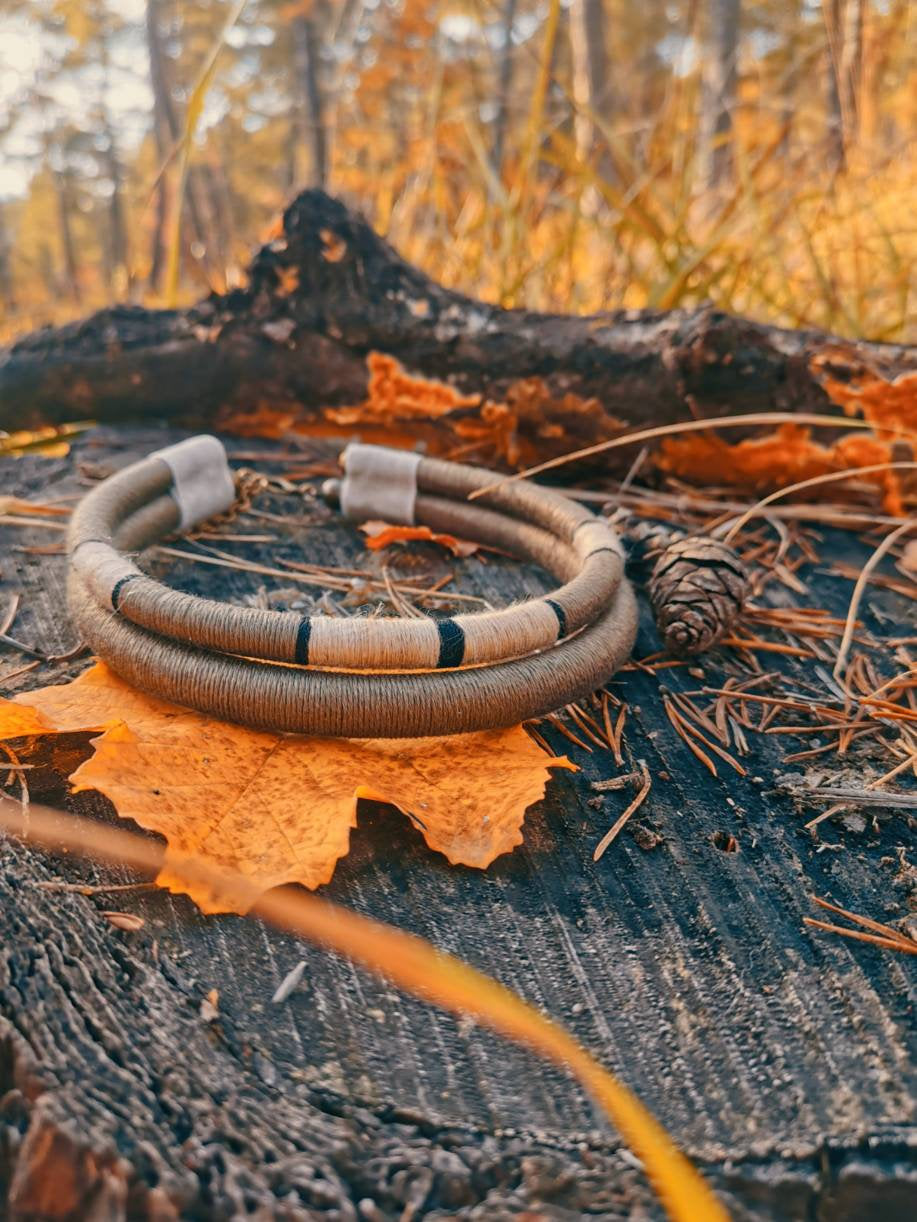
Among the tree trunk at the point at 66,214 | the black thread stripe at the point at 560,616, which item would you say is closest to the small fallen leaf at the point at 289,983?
the black thread stripe at the point at 560,616

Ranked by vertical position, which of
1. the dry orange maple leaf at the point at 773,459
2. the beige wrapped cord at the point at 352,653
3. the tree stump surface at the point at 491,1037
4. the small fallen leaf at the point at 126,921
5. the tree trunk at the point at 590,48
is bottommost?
the tree stump surface at the point at 491,1037

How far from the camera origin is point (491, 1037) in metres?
0.82

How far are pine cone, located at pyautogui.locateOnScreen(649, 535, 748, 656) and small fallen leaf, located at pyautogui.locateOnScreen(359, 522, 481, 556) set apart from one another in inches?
17.4

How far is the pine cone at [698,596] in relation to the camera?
1437 millimetres

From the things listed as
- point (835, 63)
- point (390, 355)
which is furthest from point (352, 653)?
point (835, 63)

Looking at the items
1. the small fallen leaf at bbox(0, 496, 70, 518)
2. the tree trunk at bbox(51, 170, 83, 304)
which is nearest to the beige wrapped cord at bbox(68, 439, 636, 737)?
the small fallen leaf at bbox(0, 496, 70, 518)

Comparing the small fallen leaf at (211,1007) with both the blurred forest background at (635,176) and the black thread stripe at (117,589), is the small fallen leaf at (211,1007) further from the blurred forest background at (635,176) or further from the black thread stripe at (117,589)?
the blurred forest background at (635,176)

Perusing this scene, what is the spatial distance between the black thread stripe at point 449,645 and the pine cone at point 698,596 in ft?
1.43

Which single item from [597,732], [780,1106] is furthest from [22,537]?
[780,1106]

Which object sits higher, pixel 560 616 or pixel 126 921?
pixel 560 616

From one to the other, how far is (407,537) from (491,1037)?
1117 mm

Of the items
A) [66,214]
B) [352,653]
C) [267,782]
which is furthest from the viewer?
[66,214]

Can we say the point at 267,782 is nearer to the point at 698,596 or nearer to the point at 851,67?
the point at 698,596

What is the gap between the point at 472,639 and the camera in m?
1.21
